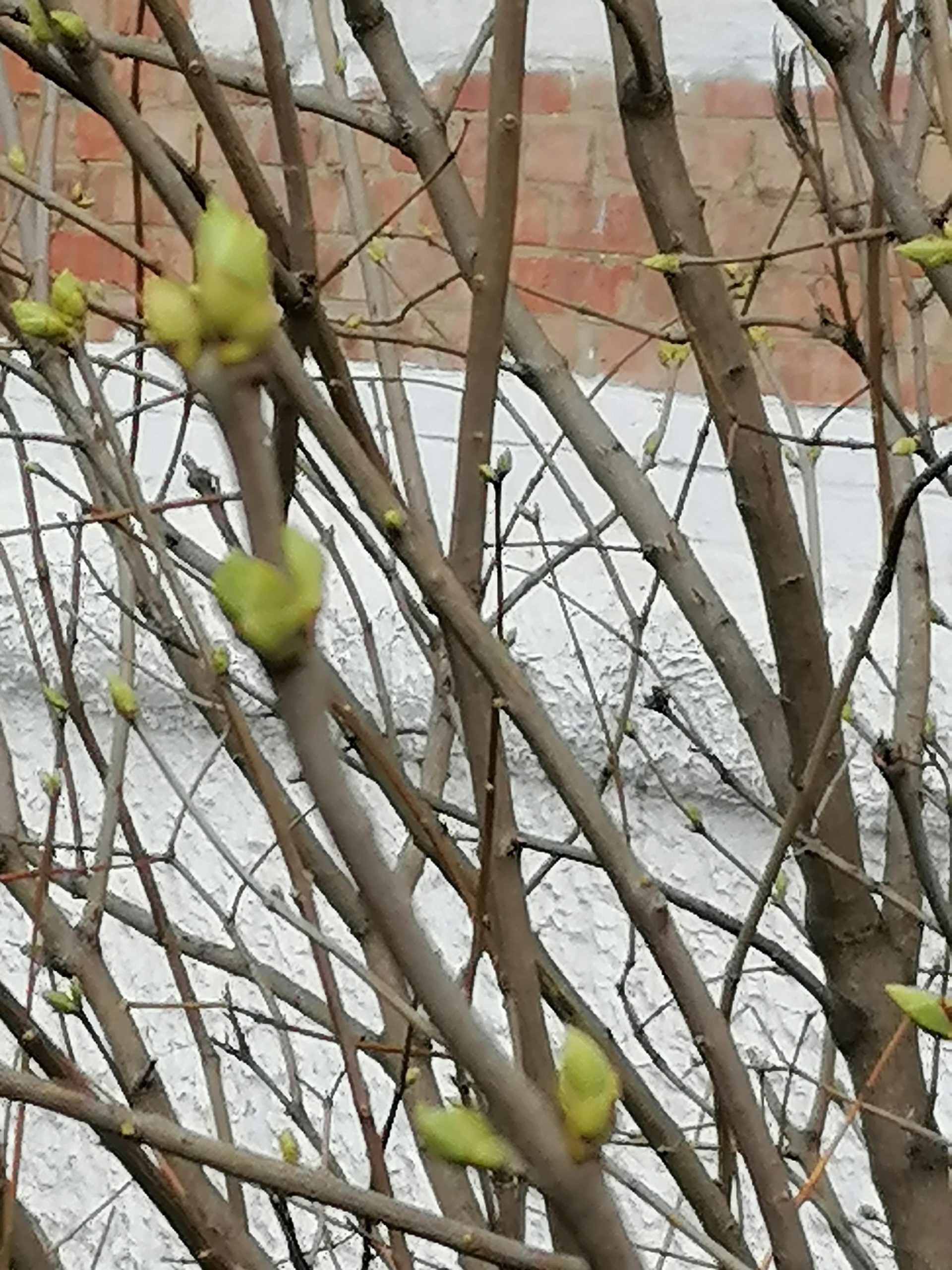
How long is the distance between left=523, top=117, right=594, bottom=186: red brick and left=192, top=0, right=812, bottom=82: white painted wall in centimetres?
6

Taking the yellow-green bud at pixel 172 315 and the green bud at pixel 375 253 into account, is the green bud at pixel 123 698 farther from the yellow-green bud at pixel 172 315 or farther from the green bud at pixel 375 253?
the yellow-green bud at pixel 172 315

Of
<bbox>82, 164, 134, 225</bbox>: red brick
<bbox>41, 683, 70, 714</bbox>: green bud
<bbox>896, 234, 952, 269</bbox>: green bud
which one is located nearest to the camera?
<bbox>896, 234, 952, 269</bbox>: green bud

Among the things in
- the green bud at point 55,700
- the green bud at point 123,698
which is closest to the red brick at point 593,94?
the green bud at point 55,700

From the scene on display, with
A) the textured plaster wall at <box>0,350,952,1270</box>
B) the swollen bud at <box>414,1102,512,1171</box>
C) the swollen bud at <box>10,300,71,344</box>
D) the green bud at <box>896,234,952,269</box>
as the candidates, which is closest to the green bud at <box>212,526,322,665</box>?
the swollen bud at <box>414,1102,512,1171</box>

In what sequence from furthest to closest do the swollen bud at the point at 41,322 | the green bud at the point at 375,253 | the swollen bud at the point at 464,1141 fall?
1. the green bud at the point at 375,253
2. the swollen bud at the point at 41,322
3. the swollen bud at the point at 464,1141

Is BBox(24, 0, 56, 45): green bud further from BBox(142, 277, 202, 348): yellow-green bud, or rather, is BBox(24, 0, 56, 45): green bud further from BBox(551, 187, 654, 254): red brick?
BBox(551, 187, 654, 254): red brick

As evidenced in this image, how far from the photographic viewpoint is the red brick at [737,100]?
5.32 ft

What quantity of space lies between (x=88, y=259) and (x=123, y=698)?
1144 mm

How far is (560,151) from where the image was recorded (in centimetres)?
169

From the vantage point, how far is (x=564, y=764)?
1.88 ft

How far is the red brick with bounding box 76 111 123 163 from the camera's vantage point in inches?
71.7

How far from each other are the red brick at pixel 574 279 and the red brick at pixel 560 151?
0.27ft

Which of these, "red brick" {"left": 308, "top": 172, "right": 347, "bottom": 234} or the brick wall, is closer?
the brick wall

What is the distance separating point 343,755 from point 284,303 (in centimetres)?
42
